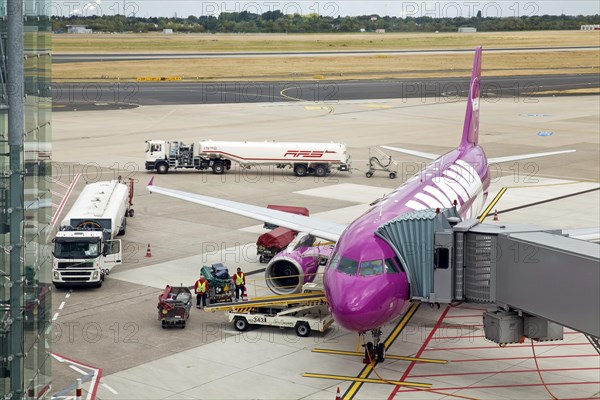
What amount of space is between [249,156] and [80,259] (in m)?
33.1

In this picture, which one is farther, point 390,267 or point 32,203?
point 390,267

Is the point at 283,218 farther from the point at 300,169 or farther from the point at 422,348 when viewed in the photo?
the point at 300,169

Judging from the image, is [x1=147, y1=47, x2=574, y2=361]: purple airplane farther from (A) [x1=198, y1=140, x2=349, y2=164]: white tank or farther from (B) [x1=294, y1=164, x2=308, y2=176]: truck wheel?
(B) [x1=294, y1=164, x2=308, y2=176]: truck wheel

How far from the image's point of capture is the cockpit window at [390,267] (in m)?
31.1

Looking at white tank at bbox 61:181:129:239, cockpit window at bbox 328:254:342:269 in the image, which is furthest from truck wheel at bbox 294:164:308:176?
cockpit window at bbox 328:254:342:269

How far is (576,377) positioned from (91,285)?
71.7 ft

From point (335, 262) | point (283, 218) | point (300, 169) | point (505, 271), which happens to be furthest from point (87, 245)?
point (300, 169)

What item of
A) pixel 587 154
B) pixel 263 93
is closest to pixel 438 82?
pixel 263 93

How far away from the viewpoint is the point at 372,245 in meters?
31.7

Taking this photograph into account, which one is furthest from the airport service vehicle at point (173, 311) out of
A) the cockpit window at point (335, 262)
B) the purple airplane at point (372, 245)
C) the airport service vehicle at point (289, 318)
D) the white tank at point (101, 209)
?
the white tank at point (101, 209)

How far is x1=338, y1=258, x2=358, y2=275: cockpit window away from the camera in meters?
31.3

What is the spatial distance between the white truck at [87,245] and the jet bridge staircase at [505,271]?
16.2 meters

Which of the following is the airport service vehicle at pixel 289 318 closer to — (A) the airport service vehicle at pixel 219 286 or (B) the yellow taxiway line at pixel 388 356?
(B) the yellow taxiway line at pixel 388 356

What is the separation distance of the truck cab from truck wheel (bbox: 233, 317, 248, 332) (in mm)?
8560
